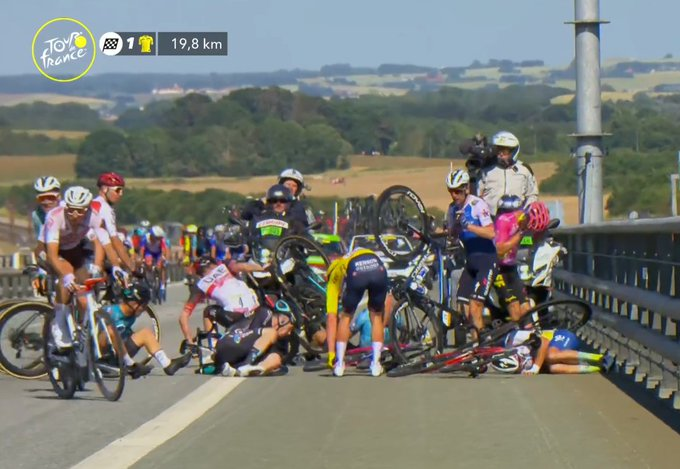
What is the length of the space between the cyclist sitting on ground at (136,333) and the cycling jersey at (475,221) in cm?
304

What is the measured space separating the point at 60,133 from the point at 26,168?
14.5 m

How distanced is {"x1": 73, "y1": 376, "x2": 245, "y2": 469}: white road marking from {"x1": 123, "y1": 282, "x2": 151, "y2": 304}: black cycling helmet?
1.07 m

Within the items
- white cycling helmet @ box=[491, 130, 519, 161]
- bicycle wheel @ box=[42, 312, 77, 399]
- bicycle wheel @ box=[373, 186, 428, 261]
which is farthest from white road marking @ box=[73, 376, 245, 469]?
bicycle wheel @ box=[373, 186, 428, 261]

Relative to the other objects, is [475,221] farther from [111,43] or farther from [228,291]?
[111,43]

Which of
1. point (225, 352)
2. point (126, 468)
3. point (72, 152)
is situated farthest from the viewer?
point (72, 152)

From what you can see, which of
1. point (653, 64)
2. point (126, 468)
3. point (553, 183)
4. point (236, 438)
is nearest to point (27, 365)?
point (236, 438)

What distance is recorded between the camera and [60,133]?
92.4m

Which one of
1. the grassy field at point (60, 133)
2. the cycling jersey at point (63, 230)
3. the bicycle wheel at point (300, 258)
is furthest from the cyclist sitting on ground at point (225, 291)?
the grassy field at point (60, 133)

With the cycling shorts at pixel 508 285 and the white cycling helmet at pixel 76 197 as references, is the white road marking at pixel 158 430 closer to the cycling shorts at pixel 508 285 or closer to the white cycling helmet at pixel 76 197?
the white cycling helmet at pixel 76 197

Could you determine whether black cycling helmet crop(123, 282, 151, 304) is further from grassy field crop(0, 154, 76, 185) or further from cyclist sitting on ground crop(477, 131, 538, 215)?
grassy field crop(0, 154, 76, 185)

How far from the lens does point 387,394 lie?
44.5ft

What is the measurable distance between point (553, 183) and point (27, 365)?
131 feet

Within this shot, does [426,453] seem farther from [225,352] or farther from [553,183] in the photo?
[553,183]

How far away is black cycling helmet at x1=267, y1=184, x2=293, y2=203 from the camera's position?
17094 millimetres
